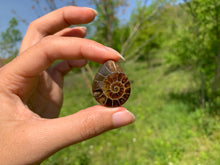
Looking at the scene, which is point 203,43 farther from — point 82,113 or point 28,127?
point 28,127

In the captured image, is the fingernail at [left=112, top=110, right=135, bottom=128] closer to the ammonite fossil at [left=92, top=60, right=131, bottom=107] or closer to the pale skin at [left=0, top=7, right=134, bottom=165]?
the pale skin at [left=0, top=7, right=134, bottom=165]

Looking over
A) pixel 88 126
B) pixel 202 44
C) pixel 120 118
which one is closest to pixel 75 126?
pixel 88 126

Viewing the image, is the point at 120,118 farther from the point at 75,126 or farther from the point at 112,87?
the point at 75,126

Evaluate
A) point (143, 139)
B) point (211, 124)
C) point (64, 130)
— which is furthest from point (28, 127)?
point (211, 124)

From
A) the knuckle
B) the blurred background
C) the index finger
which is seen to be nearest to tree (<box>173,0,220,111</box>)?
the blurred background

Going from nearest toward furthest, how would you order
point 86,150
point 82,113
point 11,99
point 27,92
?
point 82,113 → point 11,99 → point 27,92 → point 86,150

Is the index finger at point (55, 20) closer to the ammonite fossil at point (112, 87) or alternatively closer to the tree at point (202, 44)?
the ammonite fossil at point (112, 87)
